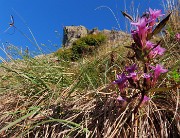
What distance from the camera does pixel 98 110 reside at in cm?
164

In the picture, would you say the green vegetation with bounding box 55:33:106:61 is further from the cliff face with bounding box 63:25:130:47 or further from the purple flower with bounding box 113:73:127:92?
the purple flower with bounding box 113:73:127:92

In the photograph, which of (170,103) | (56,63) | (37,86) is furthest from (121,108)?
(56,63)

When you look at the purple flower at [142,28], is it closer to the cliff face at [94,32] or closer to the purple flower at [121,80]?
the purple flower at [121,80]

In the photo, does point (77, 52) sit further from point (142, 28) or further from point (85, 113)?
point (142, 28)

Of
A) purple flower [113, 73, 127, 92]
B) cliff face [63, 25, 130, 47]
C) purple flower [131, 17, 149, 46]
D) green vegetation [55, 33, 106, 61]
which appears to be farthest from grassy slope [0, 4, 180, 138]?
cliff face [63, 25, 130, 47]

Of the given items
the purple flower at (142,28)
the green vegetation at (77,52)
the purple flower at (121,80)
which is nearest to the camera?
the purple flower at (142,28)

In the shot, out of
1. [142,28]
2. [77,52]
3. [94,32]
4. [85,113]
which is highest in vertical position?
[94,32]

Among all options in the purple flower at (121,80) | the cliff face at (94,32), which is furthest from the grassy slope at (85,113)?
the cliff face at (94,32)

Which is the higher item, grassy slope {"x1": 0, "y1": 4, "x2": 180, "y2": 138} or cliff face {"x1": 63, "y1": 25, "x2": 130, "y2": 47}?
cliff face {"x1": 63, "y1": 25, "x2": 130, "y2": 47}

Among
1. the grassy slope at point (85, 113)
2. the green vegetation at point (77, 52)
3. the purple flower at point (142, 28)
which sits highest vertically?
the green vegetation at point (77, 52)

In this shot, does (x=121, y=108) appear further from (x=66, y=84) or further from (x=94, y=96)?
(x=66, y=84)

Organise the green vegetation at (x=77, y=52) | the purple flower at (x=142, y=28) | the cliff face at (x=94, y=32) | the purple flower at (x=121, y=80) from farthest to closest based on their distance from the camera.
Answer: the cliff face at (x=94, y=32) → the green vegetation at (x=77, y=52) → the purple flower at (x=121, y=80) → the purple flower at (x=142, y=28)

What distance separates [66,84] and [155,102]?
0.72m

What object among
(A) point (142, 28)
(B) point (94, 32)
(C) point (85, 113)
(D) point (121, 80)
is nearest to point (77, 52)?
(C) point (85, 113)
